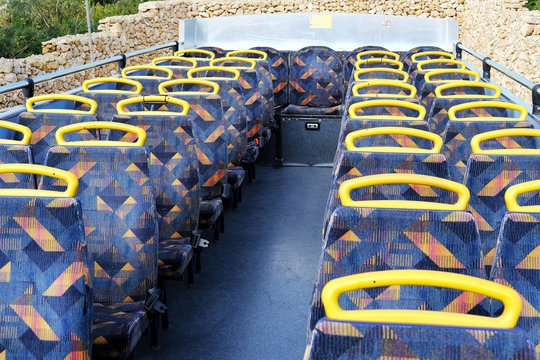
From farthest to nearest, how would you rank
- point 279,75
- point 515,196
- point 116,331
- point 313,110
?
point 279,75
point 313,110
point 116,331
point 515,196

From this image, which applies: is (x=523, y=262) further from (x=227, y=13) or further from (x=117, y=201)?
(x=227, y=13)

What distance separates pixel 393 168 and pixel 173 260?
41.2 inches

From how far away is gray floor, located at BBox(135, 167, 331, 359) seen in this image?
110 inches

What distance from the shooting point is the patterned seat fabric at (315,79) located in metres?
6.20

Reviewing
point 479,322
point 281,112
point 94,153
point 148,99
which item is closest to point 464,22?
point 281,112

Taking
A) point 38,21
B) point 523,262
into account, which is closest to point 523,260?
point 523,262

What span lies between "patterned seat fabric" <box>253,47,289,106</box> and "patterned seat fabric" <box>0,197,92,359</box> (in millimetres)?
4728

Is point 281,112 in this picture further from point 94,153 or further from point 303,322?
point 94,153

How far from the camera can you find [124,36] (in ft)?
36.3

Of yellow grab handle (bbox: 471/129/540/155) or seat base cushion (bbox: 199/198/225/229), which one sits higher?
yellow grab handle (bbox: 471/129/540/155)

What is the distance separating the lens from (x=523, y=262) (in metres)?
1.62

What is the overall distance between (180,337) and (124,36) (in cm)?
904

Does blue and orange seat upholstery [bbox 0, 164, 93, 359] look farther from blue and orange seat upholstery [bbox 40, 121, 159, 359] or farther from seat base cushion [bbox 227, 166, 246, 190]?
seat base cushion [bbox 227, 166, 246, 190]

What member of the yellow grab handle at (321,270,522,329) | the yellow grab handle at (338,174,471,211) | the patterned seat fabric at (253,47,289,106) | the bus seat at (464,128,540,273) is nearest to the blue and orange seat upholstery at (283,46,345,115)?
the patterned seat fabric at (253,47,289,106)
